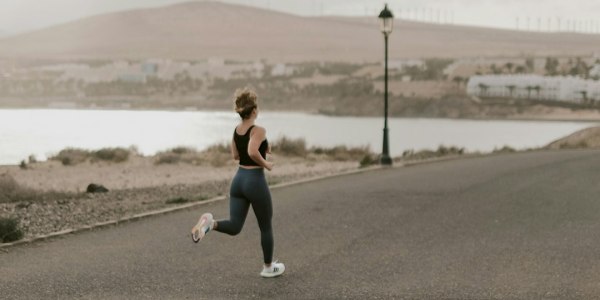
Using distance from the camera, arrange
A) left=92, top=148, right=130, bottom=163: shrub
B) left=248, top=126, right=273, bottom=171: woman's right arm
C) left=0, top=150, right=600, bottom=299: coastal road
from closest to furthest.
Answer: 1. left=248, top=126, right=273, bottom=171: woman's right arm
2. left=0, top=150, right=600, bottom=299: coastal road
3. left=92, top=148, right=130, bottom=163: shrub

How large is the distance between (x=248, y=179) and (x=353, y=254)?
226cm

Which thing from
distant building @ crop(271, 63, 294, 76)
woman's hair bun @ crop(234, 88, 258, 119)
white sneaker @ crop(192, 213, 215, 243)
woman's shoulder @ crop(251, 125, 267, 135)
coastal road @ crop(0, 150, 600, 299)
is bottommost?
distant building @ crop(271, 63, 294, 76)

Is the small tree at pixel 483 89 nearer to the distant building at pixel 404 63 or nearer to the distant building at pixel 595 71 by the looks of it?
the distant building at pixel 595 71

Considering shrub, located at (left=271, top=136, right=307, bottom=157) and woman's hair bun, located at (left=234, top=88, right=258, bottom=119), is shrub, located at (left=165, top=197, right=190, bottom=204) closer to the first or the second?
woman's hair bun, located at (left=234, top=88, right=258, bottom=119)

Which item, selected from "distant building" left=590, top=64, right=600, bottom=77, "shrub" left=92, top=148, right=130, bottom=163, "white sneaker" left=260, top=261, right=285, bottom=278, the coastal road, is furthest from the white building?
"white sneaker" left=260, top=261, right=285, bottom=278

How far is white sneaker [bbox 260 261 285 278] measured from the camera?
8.24 m

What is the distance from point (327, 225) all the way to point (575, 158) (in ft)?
55.9

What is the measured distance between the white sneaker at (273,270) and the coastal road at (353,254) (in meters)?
0.07

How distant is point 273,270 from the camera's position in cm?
827

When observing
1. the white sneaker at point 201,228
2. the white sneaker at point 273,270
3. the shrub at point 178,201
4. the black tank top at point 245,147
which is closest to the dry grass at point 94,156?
the shrub at point 178,201

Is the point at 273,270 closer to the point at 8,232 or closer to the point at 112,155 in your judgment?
the point at 8,232

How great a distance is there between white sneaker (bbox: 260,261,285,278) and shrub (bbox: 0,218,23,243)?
4.07 meters

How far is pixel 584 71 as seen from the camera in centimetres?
14675

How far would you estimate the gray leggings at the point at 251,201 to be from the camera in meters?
7.86
